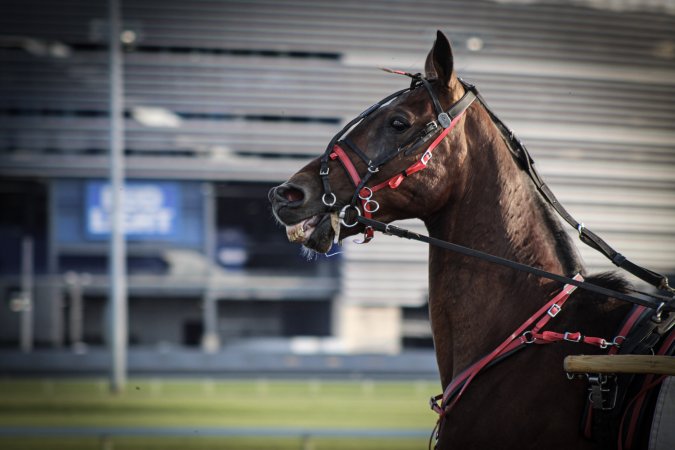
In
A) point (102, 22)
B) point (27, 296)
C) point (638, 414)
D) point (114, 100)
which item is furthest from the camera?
point (102, 22)

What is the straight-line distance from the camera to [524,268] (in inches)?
125

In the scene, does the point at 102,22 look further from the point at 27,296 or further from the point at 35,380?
the point at 35,380

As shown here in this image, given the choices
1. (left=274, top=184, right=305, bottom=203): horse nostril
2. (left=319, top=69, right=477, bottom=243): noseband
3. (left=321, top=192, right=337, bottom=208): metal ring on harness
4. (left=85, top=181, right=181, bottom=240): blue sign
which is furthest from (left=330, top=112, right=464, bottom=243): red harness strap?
(left=85, top=181, right=181, bottom=240): blue sign

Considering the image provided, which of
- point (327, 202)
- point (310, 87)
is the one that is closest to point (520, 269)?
point (327, 202)

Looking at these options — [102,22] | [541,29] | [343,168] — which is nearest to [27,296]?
[102,22]

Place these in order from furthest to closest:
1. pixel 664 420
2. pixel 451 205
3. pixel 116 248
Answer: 1. pixel 116 248
2. pixel 451 205
3. pixel 664 420

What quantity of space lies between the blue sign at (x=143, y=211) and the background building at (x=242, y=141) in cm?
7

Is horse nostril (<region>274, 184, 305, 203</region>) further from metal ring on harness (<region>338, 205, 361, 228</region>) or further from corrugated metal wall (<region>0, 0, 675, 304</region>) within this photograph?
corrugated metal wall (<region>0, 0, 675, 304</region>)

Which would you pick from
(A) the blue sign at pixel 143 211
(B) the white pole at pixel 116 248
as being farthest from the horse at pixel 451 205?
(A) the blue sign at pixel 143 211

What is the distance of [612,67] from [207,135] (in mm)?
18414

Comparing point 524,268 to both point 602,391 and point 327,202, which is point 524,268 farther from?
point 327,202

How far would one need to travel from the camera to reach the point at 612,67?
3584cm

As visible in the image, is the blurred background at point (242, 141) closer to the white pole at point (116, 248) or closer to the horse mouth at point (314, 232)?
the white pole at point (116, 248)

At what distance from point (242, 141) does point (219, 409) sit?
18.8m
